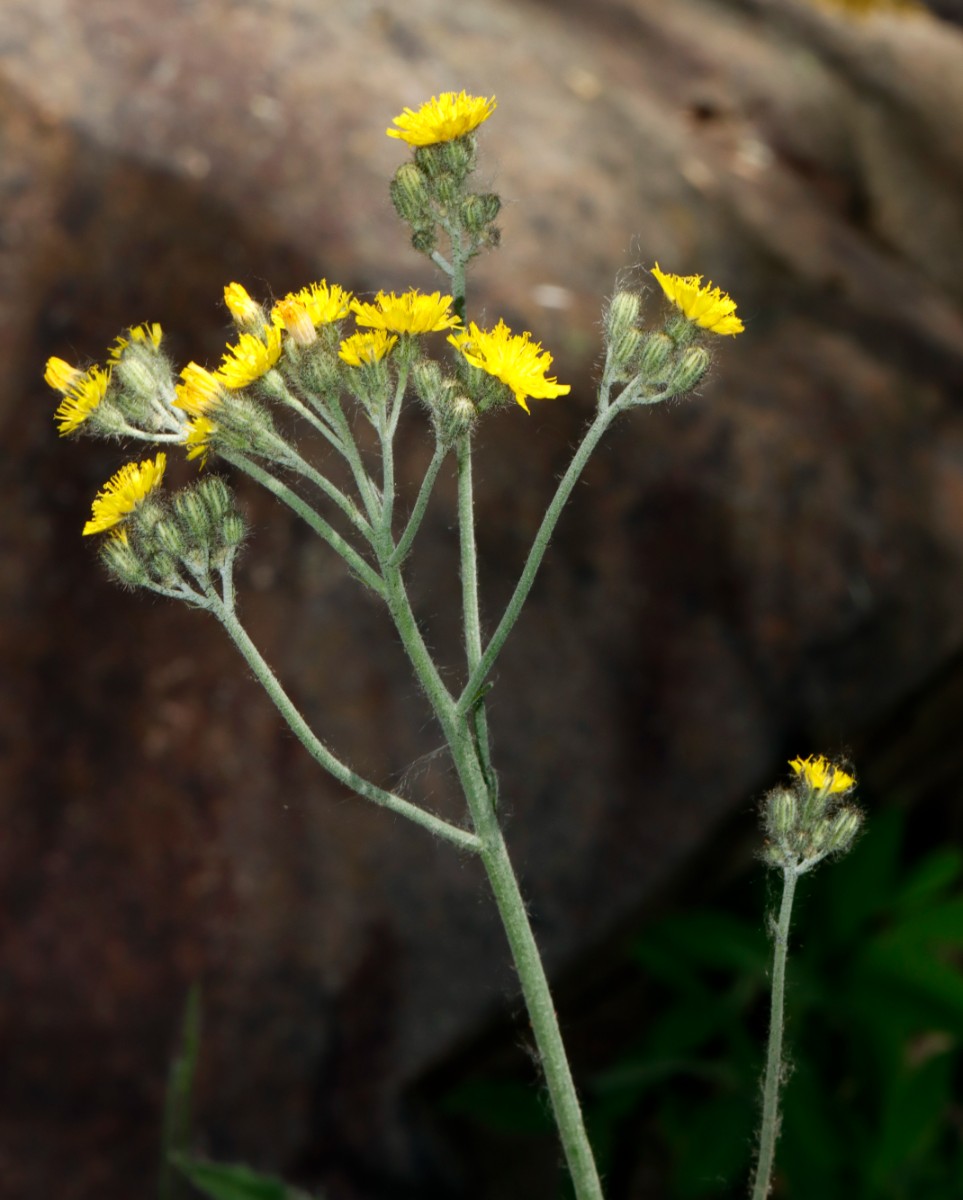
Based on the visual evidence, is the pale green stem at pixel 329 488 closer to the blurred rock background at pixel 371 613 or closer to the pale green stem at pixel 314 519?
the pale green stem at pixel 314 519

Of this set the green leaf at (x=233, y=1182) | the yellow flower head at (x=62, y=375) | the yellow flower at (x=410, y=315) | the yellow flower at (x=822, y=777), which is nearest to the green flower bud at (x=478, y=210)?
the yellow flower at (x=410, y=315)

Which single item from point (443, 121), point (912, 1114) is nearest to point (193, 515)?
point (443, 121)

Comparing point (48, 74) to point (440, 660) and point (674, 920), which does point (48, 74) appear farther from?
point (674, 920)

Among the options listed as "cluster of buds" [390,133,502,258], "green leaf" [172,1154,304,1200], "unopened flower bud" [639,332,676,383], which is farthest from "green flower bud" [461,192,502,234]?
"green leaf" [172,1154,304,1200]

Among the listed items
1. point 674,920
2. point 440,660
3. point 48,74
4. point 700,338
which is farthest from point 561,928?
point 48,74

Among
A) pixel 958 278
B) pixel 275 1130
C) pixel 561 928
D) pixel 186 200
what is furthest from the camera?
pixel 958 278

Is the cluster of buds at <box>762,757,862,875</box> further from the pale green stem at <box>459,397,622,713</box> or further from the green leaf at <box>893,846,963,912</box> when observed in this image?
the green leaf at <box>893,846,963,912</box>

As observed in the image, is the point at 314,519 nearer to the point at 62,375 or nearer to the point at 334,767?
the point at 334,767
